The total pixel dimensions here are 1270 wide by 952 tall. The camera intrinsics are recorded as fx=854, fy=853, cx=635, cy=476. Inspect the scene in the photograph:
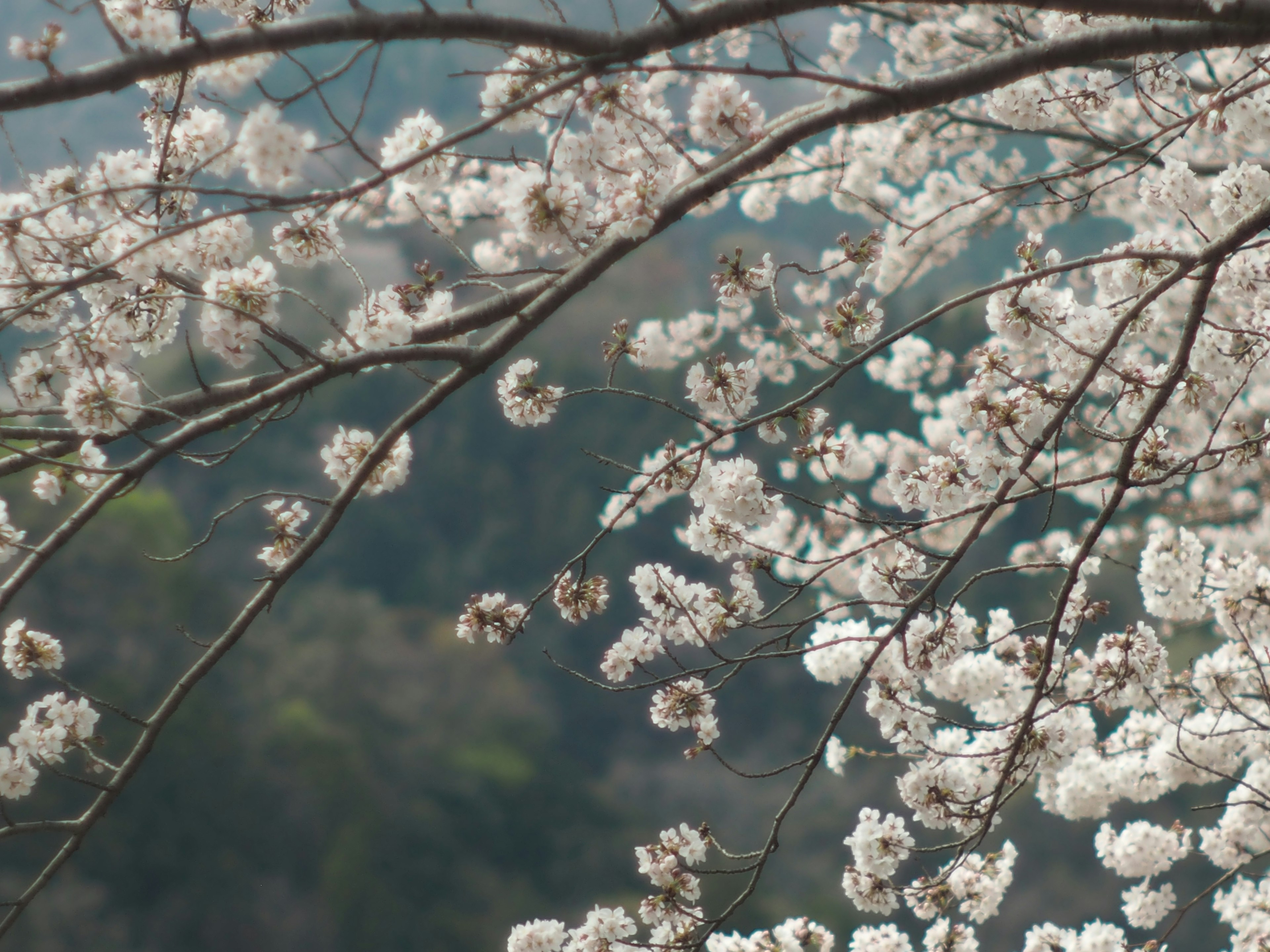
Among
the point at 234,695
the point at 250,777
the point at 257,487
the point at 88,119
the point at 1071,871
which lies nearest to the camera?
the point at 250,777

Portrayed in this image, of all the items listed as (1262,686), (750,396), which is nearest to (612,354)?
(750,396)

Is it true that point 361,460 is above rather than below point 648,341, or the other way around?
below

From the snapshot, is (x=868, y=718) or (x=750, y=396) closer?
(x=750, y=396)

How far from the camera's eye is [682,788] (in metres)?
13.4

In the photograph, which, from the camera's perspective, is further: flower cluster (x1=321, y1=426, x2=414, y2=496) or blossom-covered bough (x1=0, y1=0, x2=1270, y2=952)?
Result: flower cluster (x1=321, y1=426, x2=414, y2=496)

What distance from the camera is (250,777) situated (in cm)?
974

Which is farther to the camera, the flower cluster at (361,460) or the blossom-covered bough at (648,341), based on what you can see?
the flower cluster at (361,460)

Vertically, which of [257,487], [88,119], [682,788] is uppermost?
[88,119]

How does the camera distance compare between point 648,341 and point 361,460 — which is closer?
point 361,460

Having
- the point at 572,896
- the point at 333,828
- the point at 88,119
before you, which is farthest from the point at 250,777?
the point at 88,119

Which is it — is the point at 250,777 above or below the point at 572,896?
below

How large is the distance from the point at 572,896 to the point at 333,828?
3340mm

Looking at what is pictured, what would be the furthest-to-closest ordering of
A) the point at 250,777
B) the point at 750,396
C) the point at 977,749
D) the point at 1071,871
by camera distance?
the point at 1071,871
the point at 250,777
the point at 977,749
the point at 750,396

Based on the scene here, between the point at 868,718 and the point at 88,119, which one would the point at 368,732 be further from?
the point at 88,119
